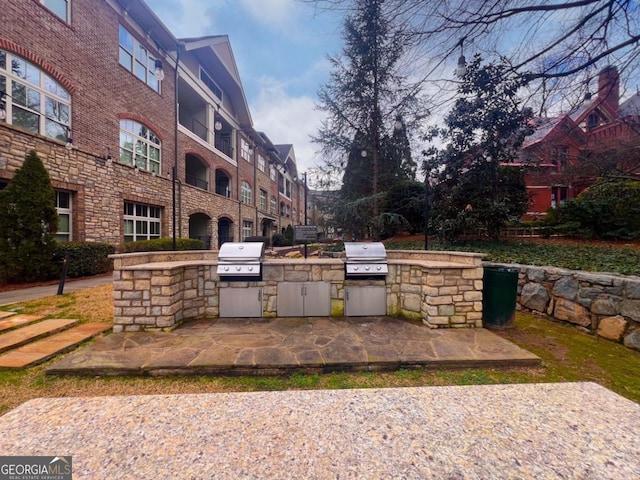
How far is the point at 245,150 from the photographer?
73.2 feet

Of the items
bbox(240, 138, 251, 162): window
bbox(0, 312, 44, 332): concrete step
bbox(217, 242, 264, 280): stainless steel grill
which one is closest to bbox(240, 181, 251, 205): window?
bbox(240, 138, 251, 162): window

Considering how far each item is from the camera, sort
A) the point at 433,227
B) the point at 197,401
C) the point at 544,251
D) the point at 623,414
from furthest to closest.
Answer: the point at 433,227
the point at 544,251
the point at 197,401
the point at 623,414

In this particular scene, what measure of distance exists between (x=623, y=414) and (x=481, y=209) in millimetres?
7765

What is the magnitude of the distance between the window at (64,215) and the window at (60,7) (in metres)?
5.95

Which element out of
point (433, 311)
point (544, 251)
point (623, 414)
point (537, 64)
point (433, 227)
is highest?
point (537, 64)

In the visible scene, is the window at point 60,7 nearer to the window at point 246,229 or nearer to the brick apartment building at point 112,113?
the brick apartment building at point 112,113

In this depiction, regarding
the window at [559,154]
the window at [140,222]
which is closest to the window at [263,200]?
the window at [140,222]

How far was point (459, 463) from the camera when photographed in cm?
166

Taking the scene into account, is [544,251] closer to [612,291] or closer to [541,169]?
[612,291]

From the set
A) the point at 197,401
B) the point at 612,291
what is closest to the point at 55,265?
the point at 197,401

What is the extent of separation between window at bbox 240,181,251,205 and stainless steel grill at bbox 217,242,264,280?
17.7 metres

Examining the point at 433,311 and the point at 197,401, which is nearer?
the point at 197,401

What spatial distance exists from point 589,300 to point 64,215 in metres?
13.9

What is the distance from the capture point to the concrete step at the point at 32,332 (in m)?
3.26
